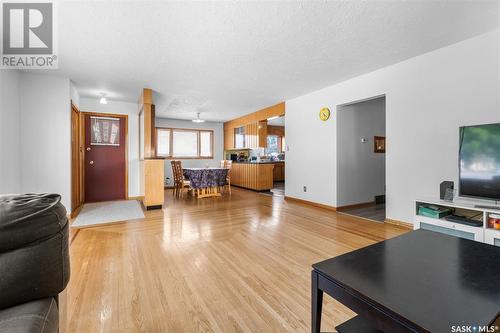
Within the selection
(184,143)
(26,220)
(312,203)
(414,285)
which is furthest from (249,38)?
(184,143)

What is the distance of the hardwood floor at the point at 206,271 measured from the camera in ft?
5.00

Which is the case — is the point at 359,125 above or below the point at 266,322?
above

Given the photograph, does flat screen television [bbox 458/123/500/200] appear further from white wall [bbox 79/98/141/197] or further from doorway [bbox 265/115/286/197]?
doorway [bbox 265/115/286/197]

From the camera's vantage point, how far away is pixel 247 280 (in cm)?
201

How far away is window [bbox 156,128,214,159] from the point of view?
26.6 feet

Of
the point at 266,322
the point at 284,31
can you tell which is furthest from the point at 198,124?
the point at 266,322

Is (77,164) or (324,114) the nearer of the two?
(324,114)

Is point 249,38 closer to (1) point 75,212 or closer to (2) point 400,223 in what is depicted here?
(2) point 400,223

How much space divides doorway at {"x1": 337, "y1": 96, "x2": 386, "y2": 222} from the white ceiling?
965mm

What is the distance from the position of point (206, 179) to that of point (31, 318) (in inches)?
208

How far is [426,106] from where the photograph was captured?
323cm

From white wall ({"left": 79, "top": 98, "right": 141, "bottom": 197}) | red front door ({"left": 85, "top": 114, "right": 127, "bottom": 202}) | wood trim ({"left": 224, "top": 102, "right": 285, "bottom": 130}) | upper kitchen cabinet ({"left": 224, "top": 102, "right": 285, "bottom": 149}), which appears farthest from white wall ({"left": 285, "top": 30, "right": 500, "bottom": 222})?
red front door ({"left": 85, "top": 114, "right": 127, "bottom": 202})

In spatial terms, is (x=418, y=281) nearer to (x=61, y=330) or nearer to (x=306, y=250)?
(x=61, y=330)

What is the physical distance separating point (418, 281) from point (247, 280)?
138 centimetres
